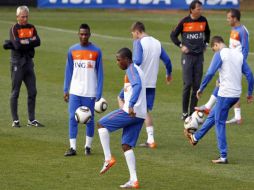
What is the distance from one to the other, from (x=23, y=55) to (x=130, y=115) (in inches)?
218

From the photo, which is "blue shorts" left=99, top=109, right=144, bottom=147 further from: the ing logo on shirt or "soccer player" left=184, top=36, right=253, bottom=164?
the ing logo on shirt

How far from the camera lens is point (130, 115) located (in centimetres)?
1291

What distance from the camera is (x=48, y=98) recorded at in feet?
70.9

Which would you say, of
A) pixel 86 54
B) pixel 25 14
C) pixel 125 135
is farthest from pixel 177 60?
pixel 125 135

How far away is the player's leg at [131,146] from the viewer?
12.9m

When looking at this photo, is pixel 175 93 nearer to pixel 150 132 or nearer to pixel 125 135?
pixel 150 132

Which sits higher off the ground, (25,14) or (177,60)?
(25,14)

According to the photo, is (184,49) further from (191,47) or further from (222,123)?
(222,123)

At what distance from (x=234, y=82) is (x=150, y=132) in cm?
224

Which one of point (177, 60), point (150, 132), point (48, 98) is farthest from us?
point (177, 60)

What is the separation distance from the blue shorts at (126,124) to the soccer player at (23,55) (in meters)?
4.98

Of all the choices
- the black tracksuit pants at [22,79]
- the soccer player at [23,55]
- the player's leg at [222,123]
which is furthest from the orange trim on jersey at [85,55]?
the black tracksuit pants at [22,79]

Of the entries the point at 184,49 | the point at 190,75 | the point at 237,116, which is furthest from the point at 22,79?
the point at 237,116

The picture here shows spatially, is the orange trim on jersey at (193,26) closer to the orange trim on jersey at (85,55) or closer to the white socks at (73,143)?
the orange trim on jersey at (85,55)
